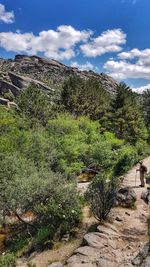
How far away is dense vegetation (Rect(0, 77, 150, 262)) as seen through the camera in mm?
18328

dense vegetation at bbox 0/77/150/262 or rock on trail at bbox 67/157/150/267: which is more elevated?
dense vegetation at bbox 0/77/150/262

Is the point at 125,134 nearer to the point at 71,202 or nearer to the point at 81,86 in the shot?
the point at 81,86

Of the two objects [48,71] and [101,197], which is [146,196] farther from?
[48,71]

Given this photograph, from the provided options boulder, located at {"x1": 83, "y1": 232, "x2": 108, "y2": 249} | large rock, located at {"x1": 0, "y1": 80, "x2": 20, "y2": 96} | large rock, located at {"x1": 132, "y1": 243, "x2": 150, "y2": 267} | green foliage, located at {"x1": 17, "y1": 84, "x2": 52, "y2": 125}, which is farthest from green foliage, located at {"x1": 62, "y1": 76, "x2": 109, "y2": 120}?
large rock, located at {"x1": 132, "y1": 243, "x2": 150, "y2": 267}

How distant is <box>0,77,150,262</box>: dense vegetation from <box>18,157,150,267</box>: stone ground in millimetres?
1087

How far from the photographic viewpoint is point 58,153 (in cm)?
3706

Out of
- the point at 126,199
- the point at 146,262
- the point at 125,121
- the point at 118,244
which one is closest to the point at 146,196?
the point at 126,199

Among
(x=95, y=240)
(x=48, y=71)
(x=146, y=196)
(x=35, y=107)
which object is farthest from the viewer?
(x=48, y=71)

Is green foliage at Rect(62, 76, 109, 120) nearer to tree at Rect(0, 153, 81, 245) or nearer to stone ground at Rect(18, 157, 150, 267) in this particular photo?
tree at Rect(0, 153, 81, 245)

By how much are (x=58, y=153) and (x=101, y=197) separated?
19.5 m

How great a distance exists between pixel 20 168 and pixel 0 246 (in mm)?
6524

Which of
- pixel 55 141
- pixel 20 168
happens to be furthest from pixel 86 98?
pixel 20 168

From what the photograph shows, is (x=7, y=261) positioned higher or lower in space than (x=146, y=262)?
lower

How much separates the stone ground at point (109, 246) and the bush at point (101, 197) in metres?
0.68
